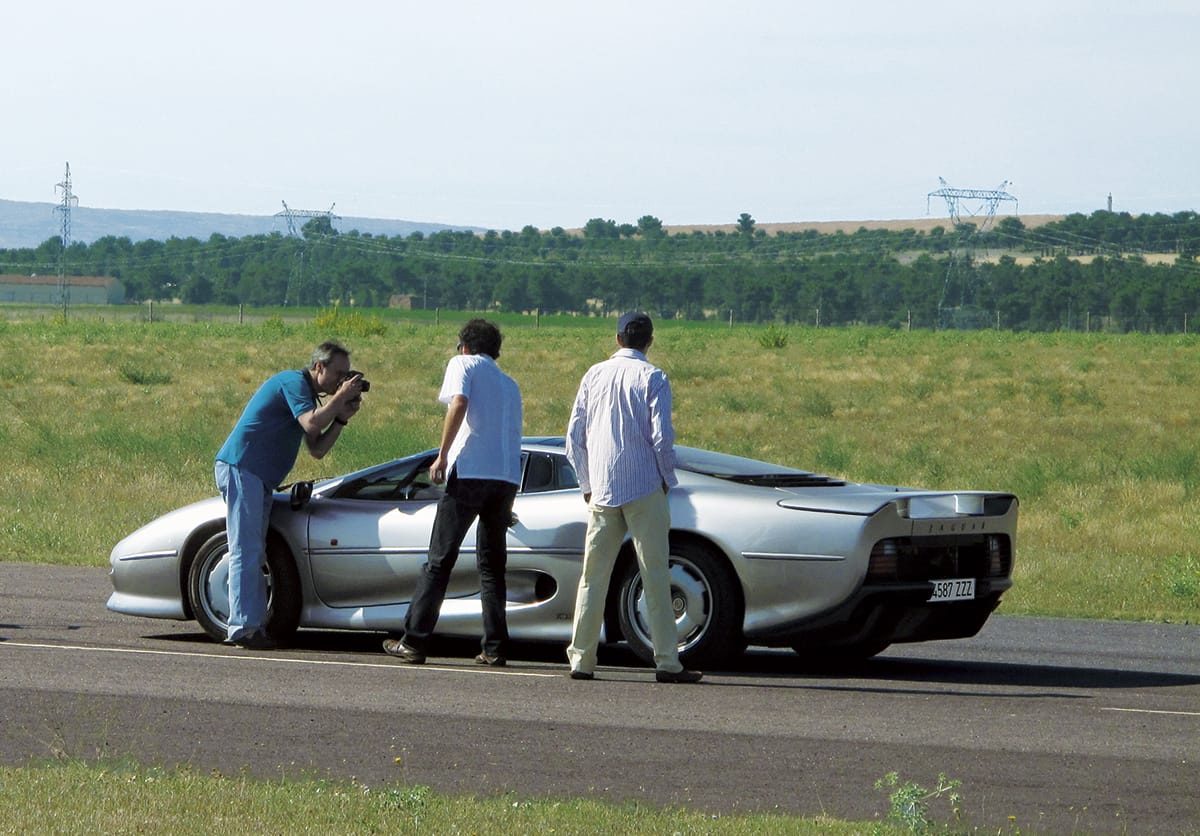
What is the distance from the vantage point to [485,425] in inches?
349

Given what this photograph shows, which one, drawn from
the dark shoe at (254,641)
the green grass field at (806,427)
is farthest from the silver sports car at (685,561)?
the green grass field at (806,427)

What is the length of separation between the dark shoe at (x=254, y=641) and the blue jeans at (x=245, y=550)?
0.02m

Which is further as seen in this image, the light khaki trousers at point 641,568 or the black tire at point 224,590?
the black tire at point 224,590

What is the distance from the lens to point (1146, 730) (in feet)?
24.4

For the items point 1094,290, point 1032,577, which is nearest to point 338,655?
point 1032,577

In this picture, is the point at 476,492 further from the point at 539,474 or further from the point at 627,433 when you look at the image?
the point at 627,433

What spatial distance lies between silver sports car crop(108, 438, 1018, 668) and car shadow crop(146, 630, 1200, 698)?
18cm

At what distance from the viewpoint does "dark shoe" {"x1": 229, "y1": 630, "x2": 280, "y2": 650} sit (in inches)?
368

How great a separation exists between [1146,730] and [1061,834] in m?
2.11

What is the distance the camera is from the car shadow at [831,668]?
8883 mm

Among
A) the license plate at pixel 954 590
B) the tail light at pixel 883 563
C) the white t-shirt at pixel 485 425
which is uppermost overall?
the white t-shirt at pixel 485 425

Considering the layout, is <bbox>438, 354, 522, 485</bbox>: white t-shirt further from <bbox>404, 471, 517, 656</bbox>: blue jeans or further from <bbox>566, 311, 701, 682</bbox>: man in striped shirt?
Answer: <bbox>566, 311, 701, 682</bbox>: man in striped shirt

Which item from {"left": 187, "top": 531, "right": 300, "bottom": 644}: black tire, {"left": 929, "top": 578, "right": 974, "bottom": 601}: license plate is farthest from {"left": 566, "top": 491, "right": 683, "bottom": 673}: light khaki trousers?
{"left": 187, "top": 531, "right": 300, "bottom": 644}: black tire

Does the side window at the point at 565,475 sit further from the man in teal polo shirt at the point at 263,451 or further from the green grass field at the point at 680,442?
the green grass field at the point at 680,442
